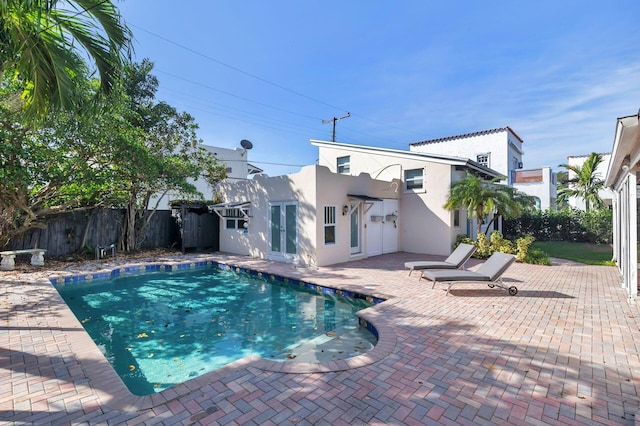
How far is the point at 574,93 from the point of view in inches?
535

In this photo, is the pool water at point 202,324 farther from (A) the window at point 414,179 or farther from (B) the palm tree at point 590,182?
(B) the palm tree at point 590,182

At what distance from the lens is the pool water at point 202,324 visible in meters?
5.49

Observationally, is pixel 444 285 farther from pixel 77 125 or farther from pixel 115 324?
pixel 77 125

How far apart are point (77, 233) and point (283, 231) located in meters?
9.87

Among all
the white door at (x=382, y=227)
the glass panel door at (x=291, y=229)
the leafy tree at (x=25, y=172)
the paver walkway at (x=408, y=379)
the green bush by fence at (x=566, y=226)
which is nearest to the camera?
the paver walkway at (x=408, y=379)

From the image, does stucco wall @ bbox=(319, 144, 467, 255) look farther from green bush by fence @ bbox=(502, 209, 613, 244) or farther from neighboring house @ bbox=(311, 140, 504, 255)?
green bush by fence @ bbox=(502, 209, 613, 244)

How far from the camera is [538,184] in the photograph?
28.2 m

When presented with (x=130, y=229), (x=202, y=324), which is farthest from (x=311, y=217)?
(x=130, y=229)

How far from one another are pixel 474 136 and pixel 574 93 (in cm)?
1424

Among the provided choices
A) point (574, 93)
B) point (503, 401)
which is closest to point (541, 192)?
point (574, 93)

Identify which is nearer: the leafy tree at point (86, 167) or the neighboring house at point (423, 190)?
the leafy tree at point (86, 167)

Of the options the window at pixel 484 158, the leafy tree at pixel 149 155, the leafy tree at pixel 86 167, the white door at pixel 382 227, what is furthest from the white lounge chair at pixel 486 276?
the window at pixel 484 158

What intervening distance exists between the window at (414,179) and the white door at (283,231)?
24.0 feet

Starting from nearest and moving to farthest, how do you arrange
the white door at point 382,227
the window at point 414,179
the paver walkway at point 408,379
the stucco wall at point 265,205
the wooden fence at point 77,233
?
the paver walkway at point 408,379 → the stucco wall at point 265,205 → the wooden fence at point 77,233 → the white door at point 382,227 → the window at point 414,179
